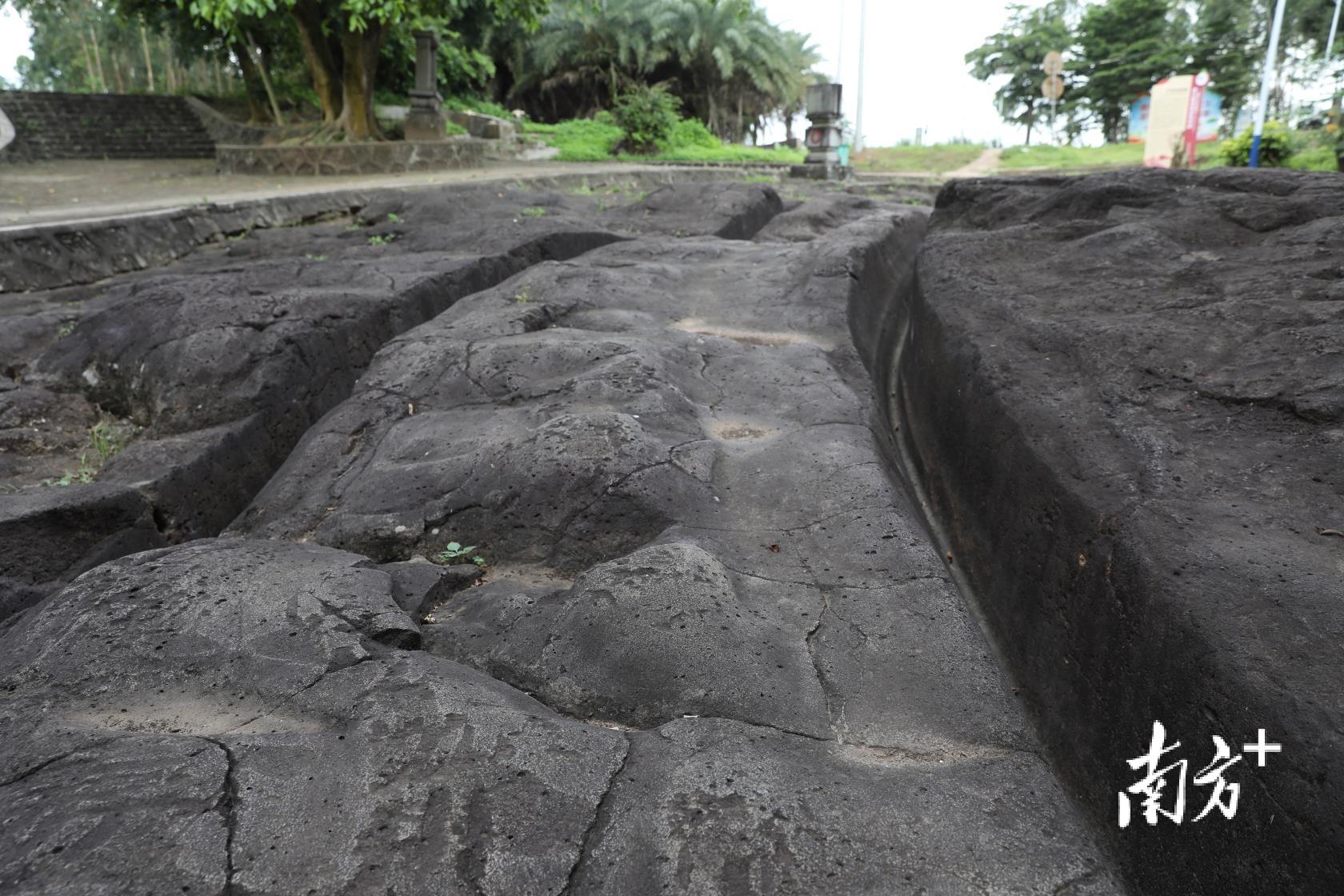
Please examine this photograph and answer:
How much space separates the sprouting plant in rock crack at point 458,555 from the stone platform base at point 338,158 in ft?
41.3

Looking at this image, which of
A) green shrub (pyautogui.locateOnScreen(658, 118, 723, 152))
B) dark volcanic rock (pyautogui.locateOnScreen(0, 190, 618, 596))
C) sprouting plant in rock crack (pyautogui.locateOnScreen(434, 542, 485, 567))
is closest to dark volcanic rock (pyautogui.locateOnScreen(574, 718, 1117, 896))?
sprouting plant in rock crack (pyautogui.locateOnScreen(434, 542, 485, 567))

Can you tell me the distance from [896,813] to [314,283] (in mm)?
4776

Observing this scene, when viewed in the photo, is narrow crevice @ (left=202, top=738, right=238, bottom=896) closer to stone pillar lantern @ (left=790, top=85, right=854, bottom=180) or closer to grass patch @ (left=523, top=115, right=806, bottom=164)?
stone pillar lantern @ (left=790, top=85, right=854, bottom=180)

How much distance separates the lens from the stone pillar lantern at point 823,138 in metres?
16.4

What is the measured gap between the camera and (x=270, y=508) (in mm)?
3492

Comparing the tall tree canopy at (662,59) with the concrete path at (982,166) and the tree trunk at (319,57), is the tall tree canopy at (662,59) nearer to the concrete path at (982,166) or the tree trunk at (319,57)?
the concrete path at (982,166)

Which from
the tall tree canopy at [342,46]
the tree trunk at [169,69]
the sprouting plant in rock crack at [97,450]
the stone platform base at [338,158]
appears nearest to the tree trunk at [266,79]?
the tall tree canopy at [342,46]

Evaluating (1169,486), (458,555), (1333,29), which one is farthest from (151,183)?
(1333,29)

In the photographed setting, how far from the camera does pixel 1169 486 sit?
86.6 inches

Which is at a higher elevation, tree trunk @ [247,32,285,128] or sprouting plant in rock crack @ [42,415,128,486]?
tree trunk @ [247,32,285,128]

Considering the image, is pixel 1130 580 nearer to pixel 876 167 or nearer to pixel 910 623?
pixel 910 623

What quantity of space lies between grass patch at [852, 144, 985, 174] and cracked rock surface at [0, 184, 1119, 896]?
19.7 metres

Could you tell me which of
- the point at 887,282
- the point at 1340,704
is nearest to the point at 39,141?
the point at 887,282

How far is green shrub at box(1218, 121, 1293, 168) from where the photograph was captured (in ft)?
44.9
